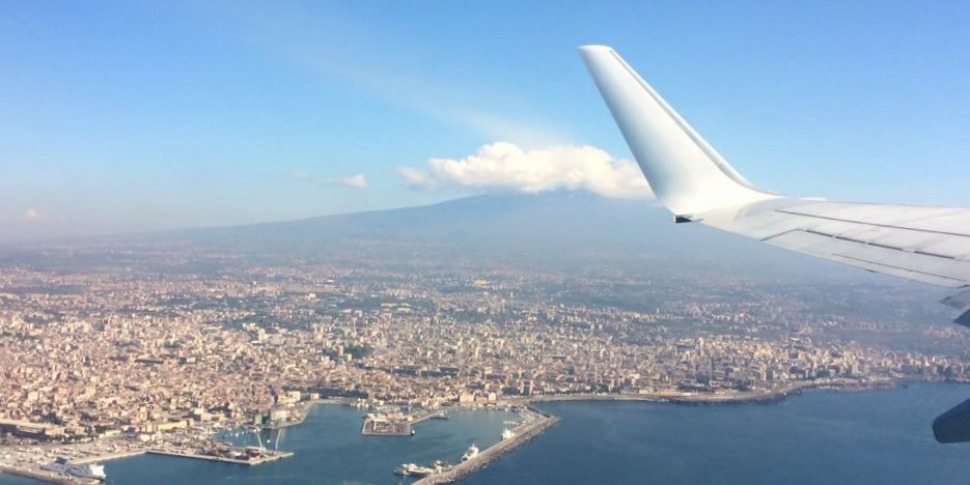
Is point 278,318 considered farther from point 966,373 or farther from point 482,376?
point 966,373

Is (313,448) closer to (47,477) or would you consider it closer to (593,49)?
(47,477)

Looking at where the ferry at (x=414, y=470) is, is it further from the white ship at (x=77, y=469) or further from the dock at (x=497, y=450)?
the white ship at (x=77, y=469)

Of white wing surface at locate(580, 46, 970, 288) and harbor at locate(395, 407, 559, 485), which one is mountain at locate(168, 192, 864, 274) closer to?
harbor at locate(395, 407, 559, 485)

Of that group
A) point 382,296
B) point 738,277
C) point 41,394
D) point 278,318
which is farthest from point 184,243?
point 41,394

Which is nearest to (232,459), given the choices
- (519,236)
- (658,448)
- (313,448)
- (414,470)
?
(313,448)

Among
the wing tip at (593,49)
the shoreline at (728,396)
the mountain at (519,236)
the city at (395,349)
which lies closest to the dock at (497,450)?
the shoreline at (728,396)

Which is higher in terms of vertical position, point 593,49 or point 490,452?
point 593,49
